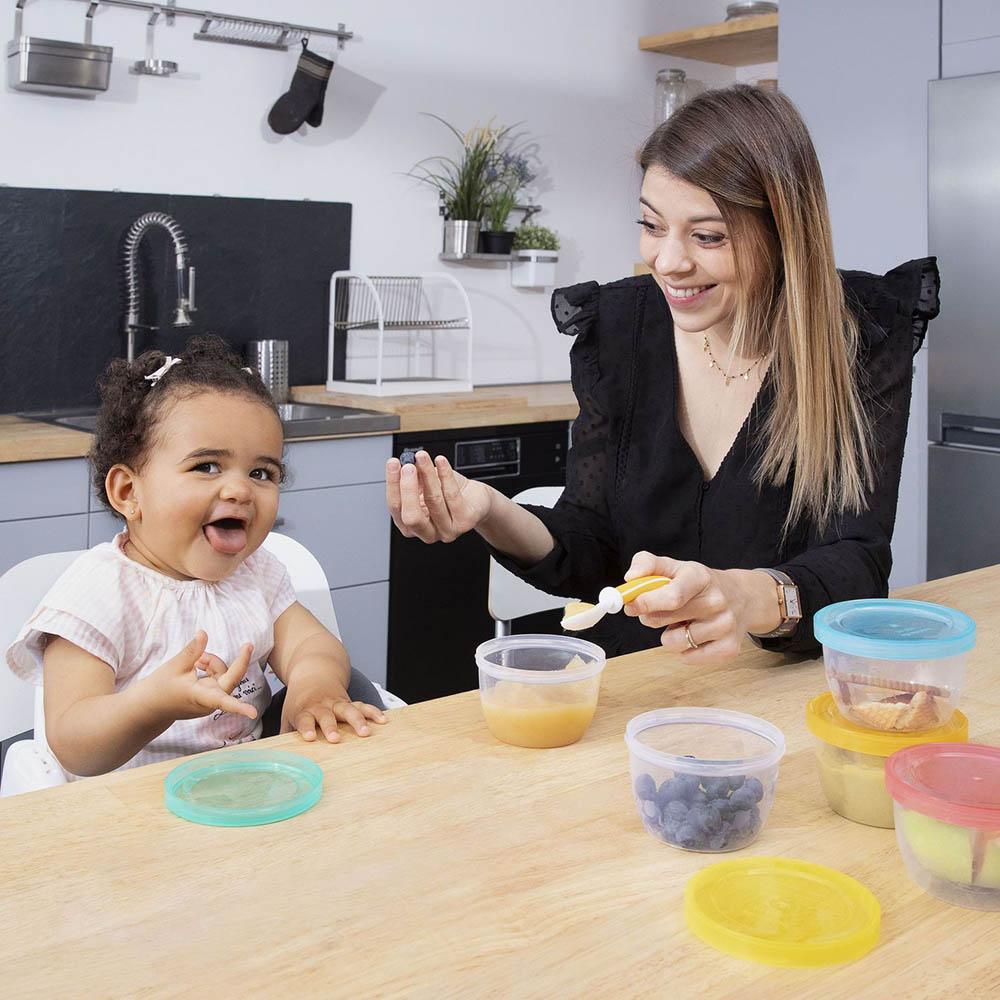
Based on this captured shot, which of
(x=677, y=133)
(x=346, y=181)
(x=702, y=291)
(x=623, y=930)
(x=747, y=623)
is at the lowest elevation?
(x=623, y=930)

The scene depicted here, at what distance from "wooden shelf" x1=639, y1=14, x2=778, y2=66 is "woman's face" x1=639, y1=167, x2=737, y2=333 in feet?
9.02

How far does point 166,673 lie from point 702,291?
2.73 feet

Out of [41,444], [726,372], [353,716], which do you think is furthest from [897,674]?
[41,444]

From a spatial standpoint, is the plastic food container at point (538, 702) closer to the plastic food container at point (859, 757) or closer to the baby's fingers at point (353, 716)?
the baby's fingers at point (353, 716)

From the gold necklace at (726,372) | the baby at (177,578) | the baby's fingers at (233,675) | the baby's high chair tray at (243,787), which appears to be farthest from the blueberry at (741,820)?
the gold necklace at (726,372)

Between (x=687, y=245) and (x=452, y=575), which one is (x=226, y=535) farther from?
(x=452, y=575)

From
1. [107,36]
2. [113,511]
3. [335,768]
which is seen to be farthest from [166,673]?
[107,36]

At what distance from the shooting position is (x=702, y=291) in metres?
1.62

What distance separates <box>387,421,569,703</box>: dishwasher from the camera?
337cm

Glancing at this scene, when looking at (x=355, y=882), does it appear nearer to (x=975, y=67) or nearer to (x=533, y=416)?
(x=533, y=416)

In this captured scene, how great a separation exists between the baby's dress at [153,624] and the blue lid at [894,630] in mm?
704

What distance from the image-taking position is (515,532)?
1.70 metres

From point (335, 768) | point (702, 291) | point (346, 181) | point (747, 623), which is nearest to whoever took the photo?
point (335, 768)

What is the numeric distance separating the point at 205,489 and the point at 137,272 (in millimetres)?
2021
